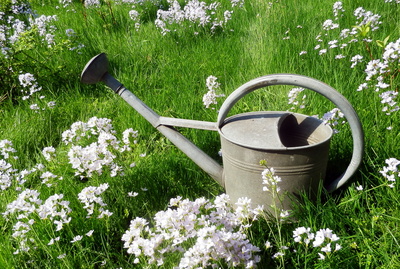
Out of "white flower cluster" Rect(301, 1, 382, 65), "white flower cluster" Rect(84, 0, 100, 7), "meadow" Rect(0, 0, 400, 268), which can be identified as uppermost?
"white flower cluster" Rect(84, 0, 100, 7)

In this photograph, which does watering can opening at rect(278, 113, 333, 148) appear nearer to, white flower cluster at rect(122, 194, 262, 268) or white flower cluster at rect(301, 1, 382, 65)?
white flower cluster at rect(122, 194, 262, 268)

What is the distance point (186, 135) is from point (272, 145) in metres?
1.08

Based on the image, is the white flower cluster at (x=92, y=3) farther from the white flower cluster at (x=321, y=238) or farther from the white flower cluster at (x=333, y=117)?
the white flower cluster at (x=321, y=238)

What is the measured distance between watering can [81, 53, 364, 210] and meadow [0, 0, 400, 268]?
0.09m

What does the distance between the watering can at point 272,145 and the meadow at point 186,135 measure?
94mm

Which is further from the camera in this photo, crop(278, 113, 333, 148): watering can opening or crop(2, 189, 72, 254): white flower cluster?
crop(278, 113, 333, 148): watering can opening

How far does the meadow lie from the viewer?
144 cm

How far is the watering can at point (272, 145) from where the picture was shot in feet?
5.18

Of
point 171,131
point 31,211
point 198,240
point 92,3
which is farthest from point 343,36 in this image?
point 92,3

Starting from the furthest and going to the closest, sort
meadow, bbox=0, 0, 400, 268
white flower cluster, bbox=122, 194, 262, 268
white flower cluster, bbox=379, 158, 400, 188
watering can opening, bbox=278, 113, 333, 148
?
1. watering can opening, bbox=278, 113, 333, 148
2. white flower cluster, bbox=379, 158, 400, 188
3. meadow, bbox=0, 0, 400, 268
4. white flower cluster, bbox=122, 194, 262, 268

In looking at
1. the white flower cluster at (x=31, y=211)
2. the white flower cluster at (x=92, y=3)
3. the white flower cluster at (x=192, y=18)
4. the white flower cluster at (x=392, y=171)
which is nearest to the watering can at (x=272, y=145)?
the white flower cluster at (x=392, y=171)

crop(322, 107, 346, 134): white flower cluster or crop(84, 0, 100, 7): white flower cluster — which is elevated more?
crop(84, 0, 100, 7): white flower cluster

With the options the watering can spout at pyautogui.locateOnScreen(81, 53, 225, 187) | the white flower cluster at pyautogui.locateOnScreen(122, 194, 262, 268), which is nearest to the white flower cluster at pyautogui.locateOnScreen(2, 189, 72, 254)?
the white flower cluster at pyautogui.locateOnScreen(122, 194, 262, 268)

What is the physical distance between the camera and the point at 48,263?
5.57 ft
